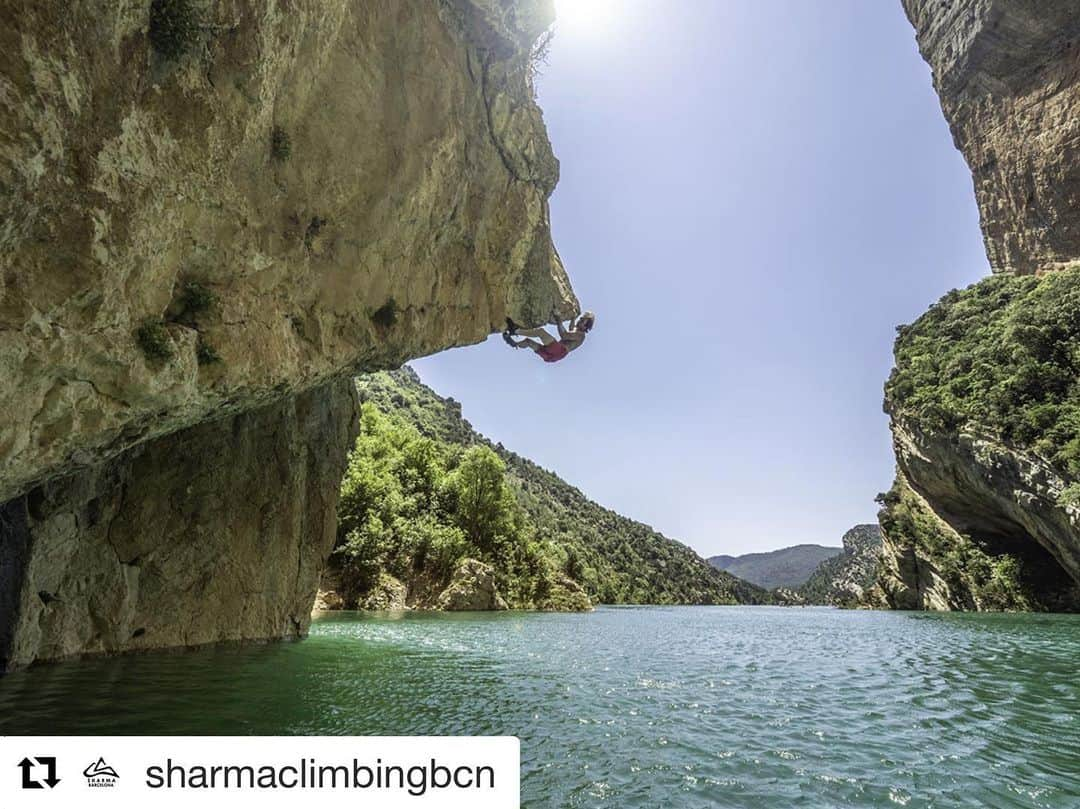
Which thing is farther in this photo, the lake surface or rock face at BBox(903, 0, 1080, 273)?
rock face at BBox(903, 0, 1080, 273)

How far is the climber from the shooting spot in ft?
70.6

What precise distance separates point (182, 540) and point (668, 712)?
14456 mm

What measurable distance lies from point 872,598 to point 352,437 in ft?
237

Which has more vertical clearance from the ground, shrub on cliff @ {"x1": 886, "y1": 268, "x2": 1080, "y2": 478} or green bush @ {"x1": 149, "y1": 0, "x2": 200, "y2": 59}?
shrub on cliff @ {"x1": 886, "y1": 268, "x2": 1080, "y2": 478}

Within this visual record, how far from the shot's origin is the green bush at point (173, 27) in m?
7.16

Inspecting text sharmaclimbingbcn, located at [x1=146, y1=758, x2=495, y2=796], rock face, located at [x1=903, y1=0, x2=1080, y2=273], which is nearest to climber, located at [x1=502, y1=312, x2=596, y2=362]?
text sharmaclimbingbcn, located at [x1=146, y1=758, x2=495, y2=796]

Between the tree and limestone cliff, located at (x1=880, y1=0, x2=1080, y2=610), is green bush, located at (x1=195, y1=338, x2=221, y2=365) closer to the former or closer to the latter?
the tree

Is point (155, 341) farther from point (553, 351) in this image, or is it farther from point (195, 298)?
point (553, 351)

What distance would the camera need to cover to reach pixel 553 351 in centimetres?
2208

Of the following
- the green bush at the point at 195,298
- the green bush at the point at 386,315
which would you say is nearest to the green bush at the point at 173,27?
the green bush at the point at 195,298

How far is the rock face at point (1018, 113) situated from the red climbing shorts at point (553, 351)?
230 ft

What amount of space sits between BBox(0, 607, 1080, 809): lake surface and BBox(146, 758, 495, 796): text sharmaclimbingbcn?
2.47 meters

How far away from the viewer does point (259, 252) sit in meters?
10.1

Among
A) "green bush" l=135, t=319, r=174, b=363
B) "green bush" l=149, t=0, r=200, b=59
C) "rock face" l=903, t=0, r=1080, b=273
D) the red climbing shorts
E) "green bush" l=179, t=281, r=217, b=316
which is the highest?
"rock face" l=903, t=0, r=1080, b=273
